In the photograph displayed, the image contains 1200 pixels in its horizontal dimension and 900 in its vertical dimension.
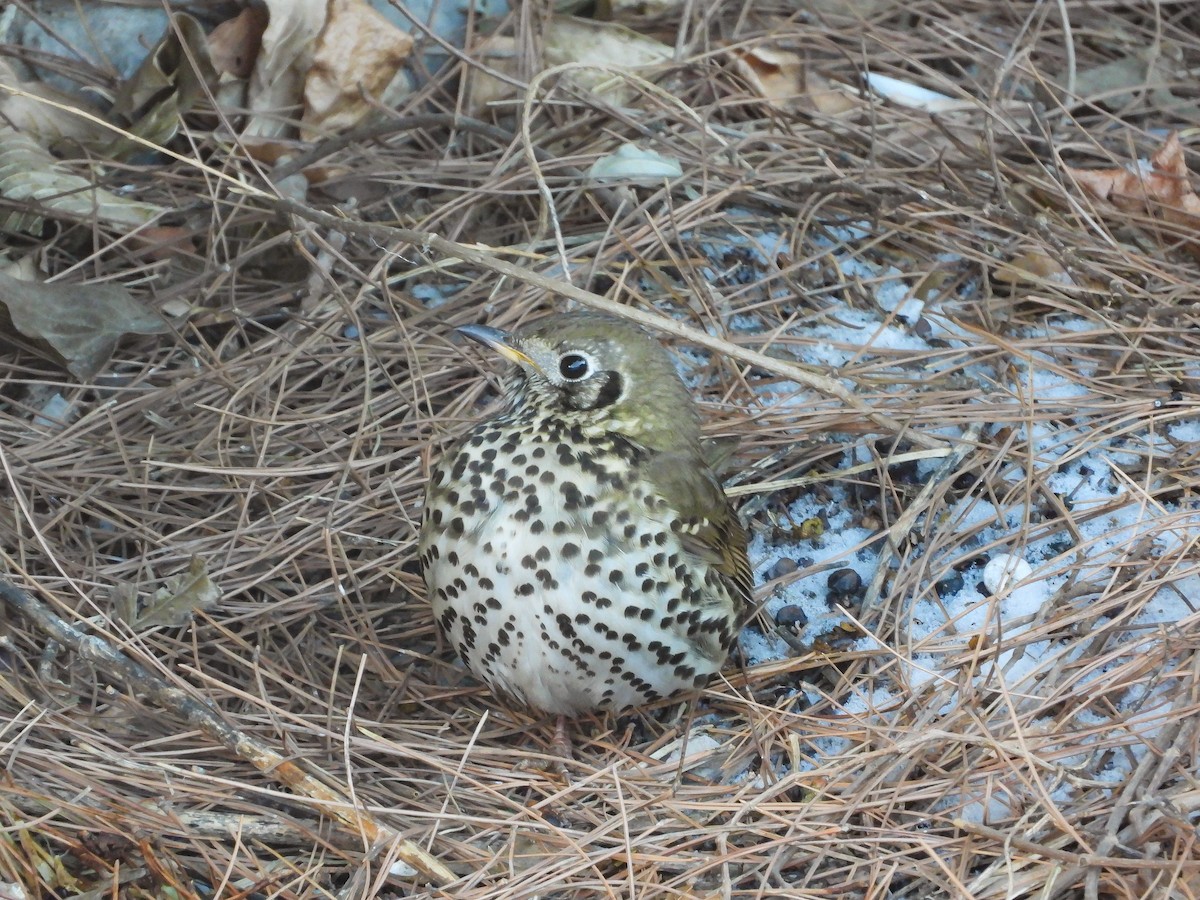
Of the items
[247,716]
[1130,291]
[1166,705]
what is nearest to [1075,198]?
[1130,291]

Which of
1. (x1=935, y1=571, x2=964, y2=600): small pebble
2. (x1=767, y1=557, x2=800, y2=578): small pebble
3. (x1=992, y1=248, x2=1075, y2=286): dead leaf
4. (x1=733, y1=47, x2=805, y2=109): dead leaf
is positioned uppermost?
(x1=733, y1=47, x2=805, y2=109): dead leaf

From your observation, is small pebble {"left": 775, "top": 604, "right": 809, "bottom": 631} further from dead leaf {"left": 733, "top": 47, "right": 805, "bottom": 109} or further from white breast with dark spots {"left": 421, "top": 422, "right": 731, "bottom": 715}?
dead leaf {"left": 733, "top": 47, "right": 805, "bottom": 109}

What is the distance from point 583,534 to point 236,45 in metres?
2.57

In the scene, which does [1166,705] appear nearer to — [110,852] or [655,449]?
[655,449]

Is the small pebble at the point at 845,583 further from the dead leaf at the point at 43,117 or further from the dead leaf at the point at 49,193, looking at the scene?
the dead leaf at the point at 43,117

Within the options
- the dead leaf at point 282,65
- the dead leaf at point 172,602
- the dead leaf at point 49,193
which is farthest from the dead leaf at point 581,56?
the dead leaf at point 172,602

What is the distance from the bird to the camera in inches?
121

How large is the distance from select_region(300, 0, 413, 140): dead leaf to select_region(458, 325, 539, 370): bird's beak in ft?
5.32

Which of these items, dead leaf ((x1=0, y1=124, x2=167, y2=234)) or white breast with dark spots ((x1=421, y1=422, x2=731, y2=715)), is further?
dead leaf ((x1=0, y1=124, x2=167, y2=234))

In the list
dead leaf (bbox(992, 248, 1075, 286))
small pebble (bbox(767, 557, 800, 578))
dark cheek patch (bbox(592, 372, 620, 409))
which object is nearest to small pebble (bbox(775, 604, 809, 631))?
small pebble (bbox(767, 557, 800, 578))

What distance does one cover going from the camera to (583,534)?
307cm

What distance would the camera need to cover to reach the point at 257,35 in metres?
4.72

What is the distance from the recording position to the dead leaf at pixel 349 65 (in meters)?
4.67

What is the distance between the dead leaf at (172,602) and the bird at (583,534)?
67 centimetres
